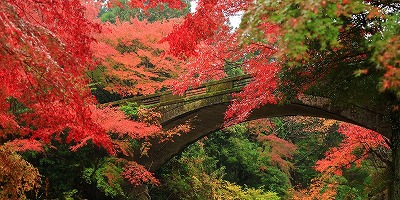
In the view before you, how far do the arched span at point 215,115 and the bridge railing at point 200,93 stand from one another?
17cm

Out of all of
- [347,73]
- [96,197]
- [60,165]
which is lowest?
[96,197]

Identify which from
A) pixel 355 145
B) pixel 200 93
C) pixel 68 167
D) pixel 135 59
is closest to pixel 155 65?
pixel 135 59

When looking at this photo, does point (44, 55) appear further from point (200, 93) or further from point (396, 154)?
point (200, 93)

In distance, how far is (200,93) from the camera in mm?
12422

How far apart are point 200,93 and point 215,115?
0.93 metres

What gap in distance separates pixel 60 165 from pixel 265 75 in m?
6.04

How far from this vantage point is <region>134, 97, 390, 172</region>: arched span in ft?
29.3

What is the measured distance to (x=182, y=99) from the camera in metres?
12.6

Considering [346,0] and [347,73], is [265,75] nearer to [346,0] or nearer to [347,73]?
[347,73]

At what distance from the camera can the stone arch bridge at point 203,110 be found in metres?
10.1

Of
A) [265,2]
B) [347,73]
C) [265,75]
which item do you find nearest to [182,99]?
[265,75]

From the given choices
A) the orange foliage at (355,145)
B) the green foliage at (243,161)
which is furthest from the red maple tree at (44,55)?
the green foliage at (243,161)

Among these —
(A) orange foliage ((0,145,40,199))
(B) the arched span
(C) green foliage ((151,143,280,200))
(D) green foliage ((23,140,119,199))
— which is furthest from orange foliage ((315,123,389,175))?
(A) orange foliage ((0,145,40,199))

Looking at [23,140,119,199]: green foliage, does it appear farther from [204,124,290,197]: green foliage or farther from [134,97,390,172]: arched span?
[204,124,290,197]: green foliage
